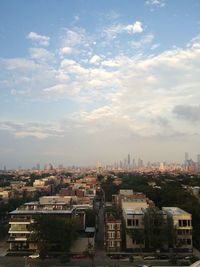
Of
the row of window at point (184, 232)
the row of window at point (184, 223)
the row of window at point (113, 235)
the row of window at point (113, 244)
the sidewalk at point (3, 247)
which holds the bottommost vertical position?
the sidewalk at point (3, 247)

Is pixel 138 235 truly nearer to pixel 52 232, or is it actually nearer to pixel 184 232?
pixel 184 232

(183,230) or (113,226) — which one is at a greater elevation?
(113,226)

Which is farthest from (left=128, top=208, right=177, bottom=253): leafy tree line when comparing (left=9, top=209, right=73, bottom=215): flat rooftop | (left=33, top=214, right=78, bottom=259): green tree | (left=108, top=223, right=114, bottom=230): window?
(left=9, top=209, right=73, bottom=215): flat rooftop

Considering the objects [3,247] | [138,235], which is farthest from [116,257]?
[3,247]

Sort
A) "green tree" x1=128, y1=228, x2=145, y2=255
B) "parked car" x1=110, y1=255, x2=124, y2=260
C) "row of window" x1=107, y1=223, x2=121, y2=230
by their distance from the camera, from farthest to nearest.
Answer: "row of window" x1=107, y1=223, x2=121, y2=230 < "green tree" x1=128, y1=228, x2=145, y2=255 < "parked car" x1=110, y1=255, x2=124, y2=260

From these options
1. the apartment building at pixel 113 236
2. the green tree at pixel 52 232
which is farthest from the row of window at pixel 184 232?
the green tree at pixel 52 232

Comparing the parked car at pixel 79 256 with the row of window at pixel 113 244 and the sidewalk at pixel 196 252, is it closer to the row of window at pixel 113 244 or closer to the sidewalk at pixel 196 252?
the row of window at pixel 113 244

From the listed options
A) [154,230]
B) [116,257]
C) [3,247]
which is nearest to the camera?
[116,257]

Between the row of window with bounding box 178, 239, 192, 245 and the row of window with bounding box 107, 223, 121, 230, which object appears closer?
the row of window with bounding box 178, 239, 192, 245

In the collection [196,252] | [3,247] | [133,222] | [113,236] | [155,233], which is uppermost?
[133,222]

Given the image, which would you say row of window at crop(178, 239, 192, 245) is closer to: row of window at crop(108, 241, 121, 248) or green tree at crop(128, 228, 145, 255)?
green tree at crop(128, 228, 145, 255)

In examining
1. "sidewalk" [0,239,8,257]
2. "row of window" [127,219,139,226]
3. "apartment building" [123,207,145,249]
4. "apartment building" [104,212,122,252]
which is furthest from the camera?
"row of window" [127,219,139,226]

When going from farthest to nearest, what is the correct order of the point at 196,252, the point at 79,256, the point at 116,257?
the point at 196,252, the point at 79,256, the point at 116,257
